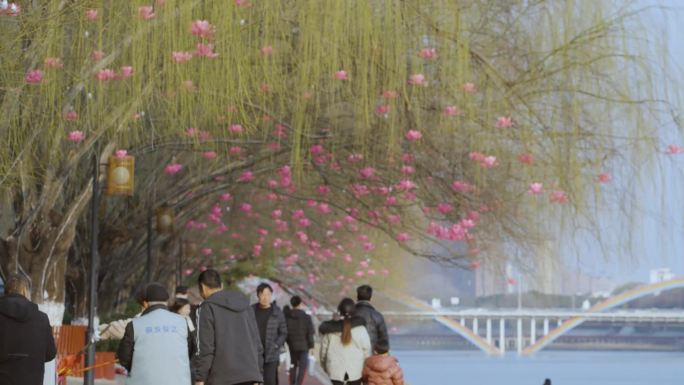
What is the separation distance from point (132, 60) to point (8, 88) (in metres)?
1.10

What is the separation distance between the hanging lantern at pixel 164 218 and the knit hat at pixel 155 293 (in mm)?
14883

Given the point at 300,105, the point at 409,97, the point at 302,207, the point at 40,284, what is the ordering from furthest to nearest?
the point at 302,207
the point at 40,284
the point at 409,97
the point at 300,105

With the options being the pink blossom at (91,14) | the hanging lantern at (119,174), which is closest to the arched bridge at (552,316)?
the hanging lantern at (119,174)

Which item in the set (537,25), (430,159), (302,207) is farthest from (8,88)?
(302,207)

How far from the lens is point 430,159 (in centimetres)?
1789

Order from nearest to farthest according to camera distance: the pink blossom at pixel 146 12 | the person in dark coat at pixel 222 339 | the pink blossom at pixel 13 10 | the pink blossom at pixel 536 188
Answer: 1. the person in dark coat at pixel 222 339
2. the pink blossom at pixel 13 10
3. the pink blossom at pixel 146 12
4. the pink blossom at pixel 536 188

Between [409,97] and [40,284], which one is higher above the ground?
[409,97]

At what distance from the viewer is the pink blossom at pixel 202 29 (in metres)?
12.6

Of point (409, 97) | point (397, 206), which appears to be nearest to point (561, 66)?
point (409, 97)

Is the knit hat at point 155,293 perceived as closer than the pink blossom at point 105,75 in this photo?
Yes

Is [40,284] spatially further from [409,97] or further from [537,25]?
[537,25]

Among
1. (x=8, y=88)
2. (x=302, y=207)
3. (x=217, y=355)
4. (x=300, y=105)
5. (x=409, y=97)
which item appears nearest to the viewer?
(x=217, y=355)

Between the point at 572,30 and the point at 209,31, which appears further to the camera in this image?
the point at 572,30

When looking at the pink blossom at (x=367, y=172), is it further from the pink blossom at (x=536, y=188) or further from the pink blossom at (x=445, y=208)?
the pink blossom at (x=536, y=188)
